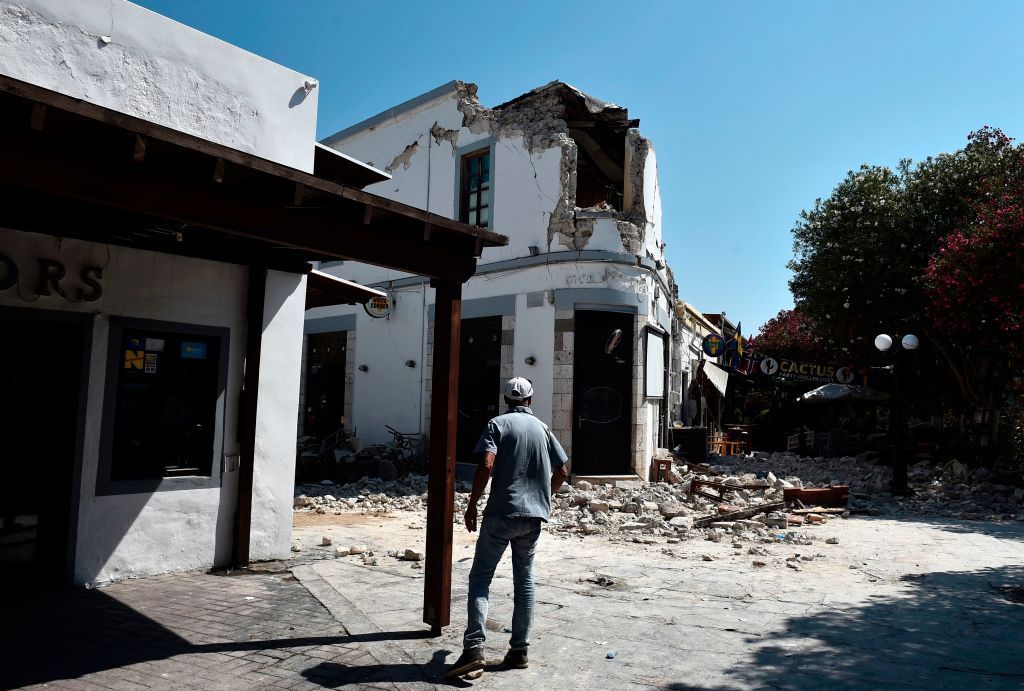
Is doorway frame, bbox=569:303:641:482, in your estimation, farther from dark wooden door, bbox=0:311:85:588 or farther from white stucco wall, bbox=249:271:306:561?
dark wooden door, bbox=0:311:85:588

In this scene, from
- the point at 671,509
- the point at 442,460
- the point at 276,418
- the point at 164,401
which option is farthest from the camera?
the point at 671,509

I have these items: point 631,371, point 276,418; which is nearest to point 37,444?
point 276,418

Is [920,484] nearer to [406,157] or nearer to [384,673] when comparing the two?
[406,157]

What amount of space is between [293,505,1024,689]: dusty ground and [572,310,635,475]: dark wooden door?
4499 millimetres

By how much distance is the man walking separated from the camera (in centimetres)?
427

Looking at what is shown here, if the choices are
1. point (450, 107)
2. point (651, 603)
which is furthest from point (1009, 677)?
point (450, 107)

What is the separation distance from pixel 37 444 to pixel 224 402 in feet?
4.65

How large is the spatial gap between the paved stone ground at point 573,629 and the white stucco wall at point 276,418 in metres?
0.43

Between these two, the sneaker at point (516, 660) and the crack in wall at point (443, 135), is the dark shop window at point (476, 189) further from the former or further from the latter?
the sneaker at point (516, 660)

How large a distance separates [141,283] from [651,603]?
4.87m

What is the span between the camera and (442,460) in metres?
5.15

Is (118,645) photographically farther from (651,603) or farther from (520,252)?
(520,252)

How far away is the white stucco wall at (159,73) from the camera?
5.25 m

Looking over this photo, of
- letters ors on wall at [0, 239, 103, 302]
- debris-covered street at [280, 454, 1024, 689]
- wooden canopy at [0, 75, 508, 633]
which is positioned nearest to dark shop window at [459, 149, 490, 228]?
debris-covered street at [280, 454, 1024, 689]
